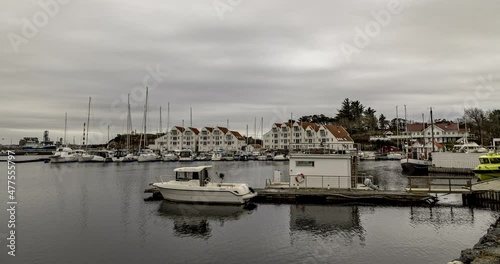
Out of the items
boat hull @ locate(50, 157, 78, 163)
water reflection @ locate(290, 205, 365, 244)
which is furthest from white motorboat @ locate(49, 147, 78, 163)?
water reflection @ locate(290, 205, 365, 244)

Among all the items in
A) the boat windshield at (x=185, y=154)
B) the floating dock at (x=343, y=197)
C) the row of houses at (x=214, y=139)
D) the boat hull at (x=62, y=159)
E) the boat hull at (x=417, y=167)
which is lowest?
the floating dock at (x=343, y=197)

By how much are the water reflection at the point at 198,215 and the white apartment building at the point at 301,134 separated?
79955 mm

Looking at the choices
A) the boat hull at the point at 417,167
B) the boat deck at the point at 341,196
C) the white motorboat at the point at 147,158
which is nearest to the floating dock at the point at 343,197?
the boat deck at the point at 341,196

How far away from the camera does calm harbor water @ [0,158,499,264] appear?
16828 mm

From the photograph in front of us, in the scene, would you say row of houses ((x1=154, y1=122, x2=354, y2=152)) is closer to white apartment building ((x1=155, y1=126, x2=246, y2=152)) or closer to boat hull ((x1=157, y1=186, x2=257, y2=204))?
white apartment building ((x1=155, y1=126, x2=246, y2=152))

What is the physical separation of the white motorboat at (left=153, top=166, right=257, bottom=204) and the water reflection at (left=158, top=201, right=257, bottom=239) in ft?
1.81

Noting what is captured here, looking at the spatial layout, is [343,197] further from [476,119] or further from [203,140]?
[203,140]

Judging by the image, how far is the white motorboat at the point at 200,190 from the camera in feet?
91.9

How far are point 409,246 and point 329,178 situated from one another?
496 inches

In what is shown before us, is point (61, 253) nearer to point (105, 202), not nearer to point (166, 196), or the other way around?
point (166, 196)

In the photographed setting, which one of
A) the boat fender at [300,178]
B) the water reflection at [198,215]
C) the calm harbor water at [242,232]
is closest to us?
the calm harbor water at [242,232]

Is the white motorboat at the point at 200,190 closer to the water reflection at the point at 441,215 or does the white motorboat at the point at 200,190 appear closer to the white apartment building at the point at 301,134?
the water reflection at the point at 441,215

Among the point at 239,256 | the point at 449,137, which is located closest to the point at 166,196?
the point at 239,256

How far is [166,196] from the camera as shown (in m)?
30.1
